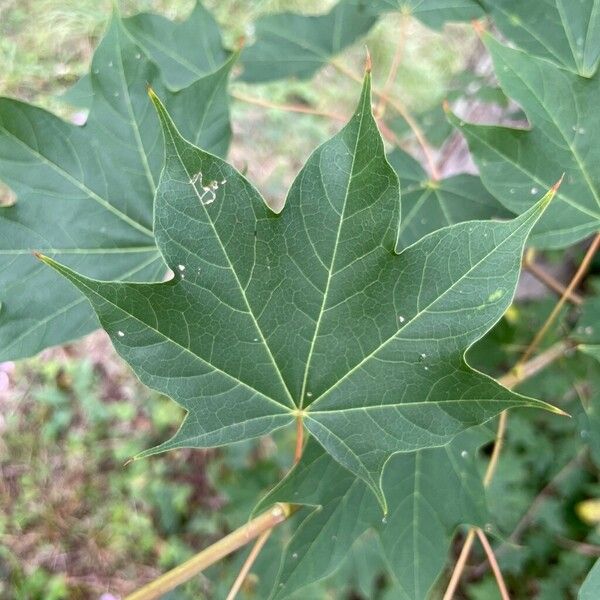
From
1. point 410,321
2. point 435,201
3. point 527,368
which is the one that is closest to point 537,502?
point 527,368

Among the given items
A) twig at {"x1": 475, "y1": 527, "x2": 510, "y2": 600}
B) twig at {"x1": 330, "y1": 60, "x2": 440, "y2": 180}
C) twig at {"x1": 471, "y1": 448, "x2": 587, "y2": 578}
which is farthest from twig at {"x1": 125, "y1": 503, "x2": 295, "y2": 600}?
twig at {"x1": 471, "y1": 448, "x2": 587, "y2": 578}

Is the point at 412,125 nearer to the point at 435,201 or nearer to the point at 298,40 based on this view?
the point at 435,201

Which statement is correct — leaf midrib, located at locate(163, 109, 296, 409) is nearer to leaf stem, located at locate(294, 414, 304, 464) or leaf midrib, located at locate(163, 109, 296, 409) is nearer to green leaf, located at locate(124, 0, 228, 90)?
leaf stem, located at locate(294, 414, 304, 464)

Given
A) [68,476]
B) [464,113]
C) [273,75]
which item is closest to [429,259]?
[273,75]

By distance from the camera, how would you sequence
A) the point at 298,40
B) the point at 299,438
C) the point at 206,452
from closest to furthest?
1. the point at 299,438
2. the point at 298,40
3. the point at 206,452

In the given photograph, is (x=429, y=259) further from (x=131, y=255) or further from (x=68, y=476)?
(x=68, y=476)
